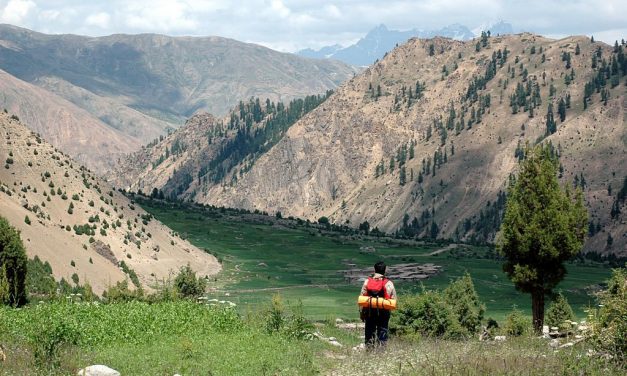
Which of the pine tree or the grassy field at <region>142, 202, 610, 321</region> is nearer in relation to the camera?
the pine tree

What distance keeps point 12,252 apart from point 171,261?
206 feet

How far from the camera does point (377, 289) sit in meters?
25.7

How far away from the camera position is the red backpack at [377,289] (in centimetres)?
2573

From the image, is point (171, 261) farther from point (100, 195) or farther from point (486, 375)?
point (486, 375)

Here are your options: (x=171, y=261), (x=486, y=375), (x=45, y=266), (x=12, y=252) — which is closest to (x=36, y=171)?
(x=171, y=261)

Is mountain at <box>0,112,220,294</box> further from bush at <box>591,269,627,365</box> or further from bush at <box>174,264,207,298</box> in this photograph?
bush at <box>591,269,627,365</box>

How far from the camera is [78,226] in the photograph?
10206cm

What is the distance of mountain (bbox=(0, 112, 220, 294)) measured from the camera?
280 feet

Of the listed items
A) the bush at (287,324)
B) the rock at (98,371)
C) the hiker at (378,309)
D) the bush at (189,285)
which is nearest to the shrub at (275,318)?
the bush at (287,324)

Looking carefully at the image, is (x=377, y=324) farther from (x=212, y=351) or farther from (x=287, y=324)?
(x=287, y=324)

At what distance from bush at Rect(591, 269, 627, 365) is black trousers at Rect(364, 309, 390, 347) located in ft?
23.2

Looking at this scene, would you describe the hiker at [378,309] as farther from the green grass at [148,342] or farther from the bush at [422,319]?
the bush at [422,319]

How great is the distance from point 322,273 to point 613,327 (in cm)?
13035

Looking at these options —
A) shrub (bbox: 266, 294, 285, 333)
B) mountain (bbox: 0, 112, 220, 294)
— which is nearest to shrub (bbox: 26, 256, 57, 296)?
mountain (bbox: 0, 112, 220, 294)
